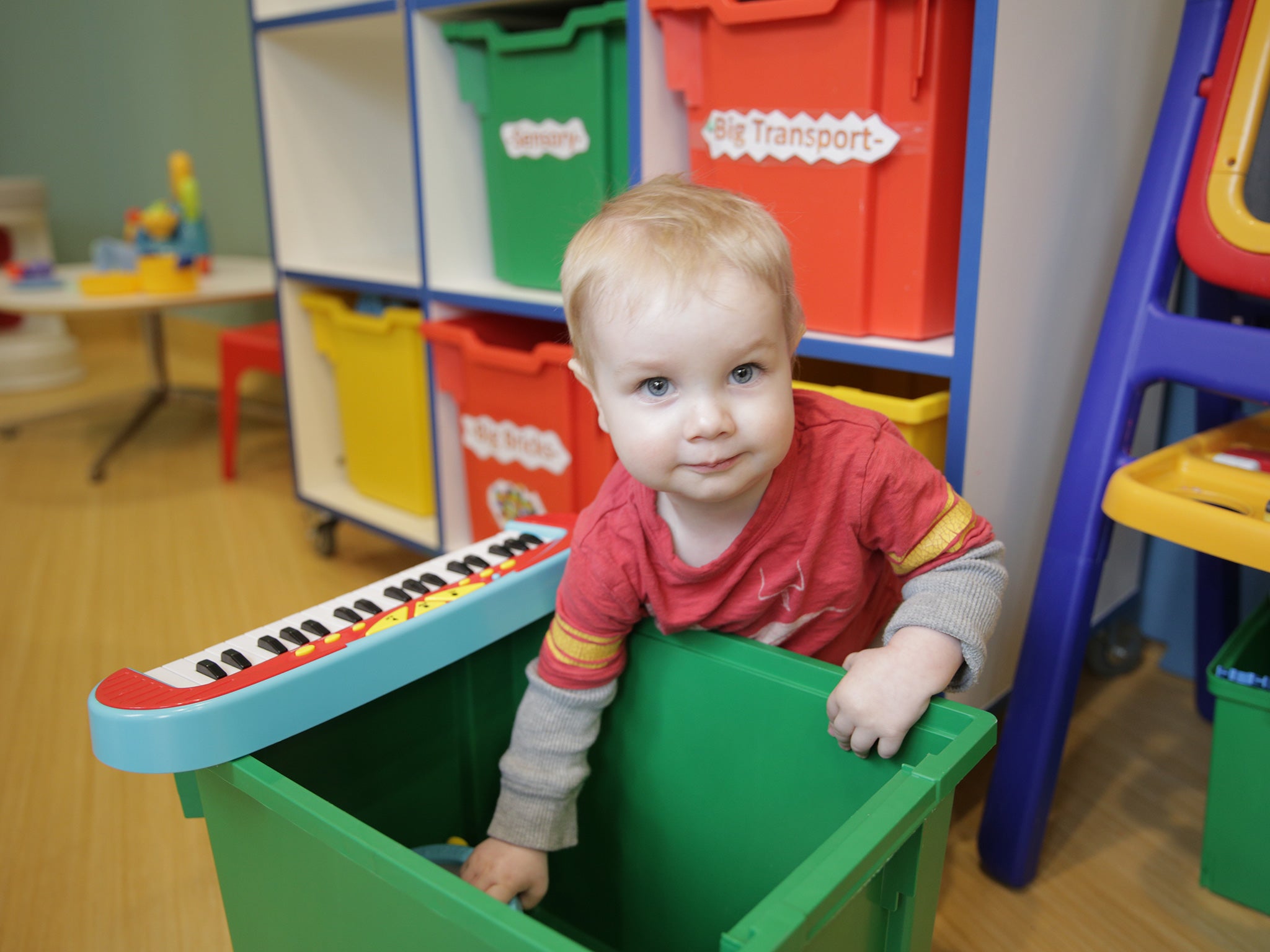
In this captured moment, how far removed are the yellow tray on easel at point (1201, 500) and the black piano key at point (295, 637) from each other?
603 millimetres

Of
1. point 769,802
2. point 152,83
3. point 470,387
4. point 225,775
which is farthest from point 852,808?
point 152,83

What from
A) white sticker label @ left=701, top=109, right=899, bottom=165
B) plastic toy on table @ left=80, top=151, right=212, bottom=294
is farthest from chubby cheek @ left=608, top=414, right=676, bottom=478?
plastic toy on table @ left=80, top=151, right=212, bottom=294

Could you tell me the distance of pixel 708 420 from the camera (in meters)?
0.61

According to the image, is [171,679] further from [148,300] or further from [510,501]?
[148,300]

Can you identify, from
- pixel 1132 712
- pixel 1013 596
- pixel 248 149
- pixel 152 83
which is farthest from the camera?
pixel 152 83

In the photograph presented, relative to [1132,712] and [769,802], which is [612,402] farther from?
[1132,712]

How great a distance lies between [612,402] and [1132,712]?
0.90 meters

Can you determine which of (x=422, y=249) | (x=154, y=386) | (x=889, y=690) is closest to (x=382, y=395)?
(x=422, y=249)

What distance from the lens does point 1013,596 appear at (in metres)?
1.03

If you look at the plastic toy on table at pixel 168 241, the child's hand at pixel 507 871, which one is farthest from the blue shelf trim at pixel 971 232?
the plastic toy on table at pixel 168 241

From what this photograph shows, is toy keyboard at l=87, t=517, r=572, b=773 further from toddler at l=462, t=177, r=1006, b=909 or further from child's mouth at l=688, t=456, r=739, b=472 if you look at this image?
child's mouth at l=688, t=456, r=739, b=472

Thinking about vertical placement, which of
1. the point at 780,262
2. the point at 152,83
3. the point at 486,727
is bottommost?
the point at 486,727

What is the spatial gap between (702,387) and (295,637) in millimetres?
333

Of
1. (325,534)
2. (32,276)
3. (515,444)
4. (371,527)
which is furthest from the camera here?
(32,276)
